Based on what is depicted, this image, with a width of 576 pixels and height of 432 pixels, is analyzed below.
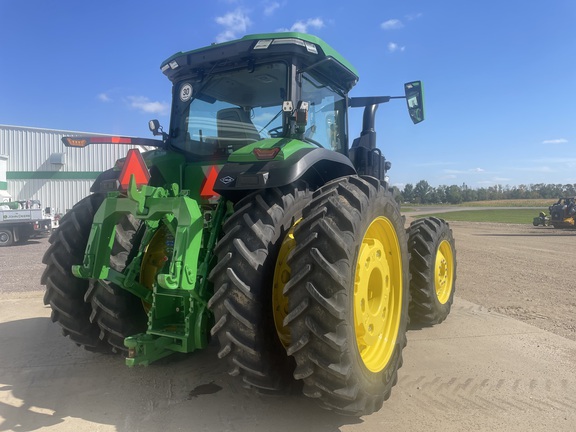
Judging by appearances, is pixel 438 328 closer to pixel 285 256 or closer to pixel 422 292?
pixel 422 292

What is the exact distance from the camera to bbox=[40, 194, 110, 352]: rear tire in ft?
10.9

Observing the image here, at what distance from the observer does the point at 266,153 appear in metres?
2.74

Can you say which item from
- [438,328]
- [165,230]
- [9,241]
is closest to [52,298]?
[165,230]

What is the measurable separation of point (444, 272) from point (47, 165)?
2130cm

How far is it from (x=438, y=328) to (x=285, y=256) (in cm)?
292

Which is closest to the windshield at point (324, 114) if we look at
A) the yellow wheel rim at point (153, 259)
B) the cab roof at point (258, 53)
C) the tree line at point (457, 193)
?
the cab roof at point (258, 53)

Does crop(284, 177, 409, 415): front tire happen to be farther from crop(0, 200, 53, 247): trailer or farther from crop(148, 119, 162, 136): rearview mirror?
crop(0, 200, 53, 247): trailer

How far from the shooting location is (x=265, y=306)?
2.61 metres

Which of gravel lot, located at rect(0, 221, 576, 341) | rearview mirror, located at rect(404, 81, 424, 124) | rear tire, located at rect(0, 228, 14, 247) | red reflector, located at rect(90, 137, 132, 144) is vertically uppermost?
rearview mirror, located at rect(404, 81, 424, 124)

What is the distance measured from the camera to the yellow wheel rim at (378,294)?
9.45ft

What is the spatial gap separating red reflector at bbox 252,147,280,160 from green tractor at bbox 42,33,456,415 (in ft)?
0.06

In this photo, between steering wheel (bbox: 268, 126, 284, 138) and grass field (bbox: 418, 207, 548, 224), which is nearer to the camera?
steering wheel (bbox: 268, 126, 284, 138)

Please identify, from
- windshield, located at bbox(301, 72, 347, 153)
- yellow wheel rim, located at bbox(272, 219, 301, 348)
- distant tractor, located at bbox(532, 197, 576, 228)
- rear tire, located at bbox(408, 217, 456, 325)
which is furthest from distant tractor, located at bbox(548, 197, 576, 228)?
yellow wheel rim, located at bbox(272, 219, 301, 348)

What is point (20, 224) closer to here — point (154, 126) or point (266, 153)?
point (154, 126)
